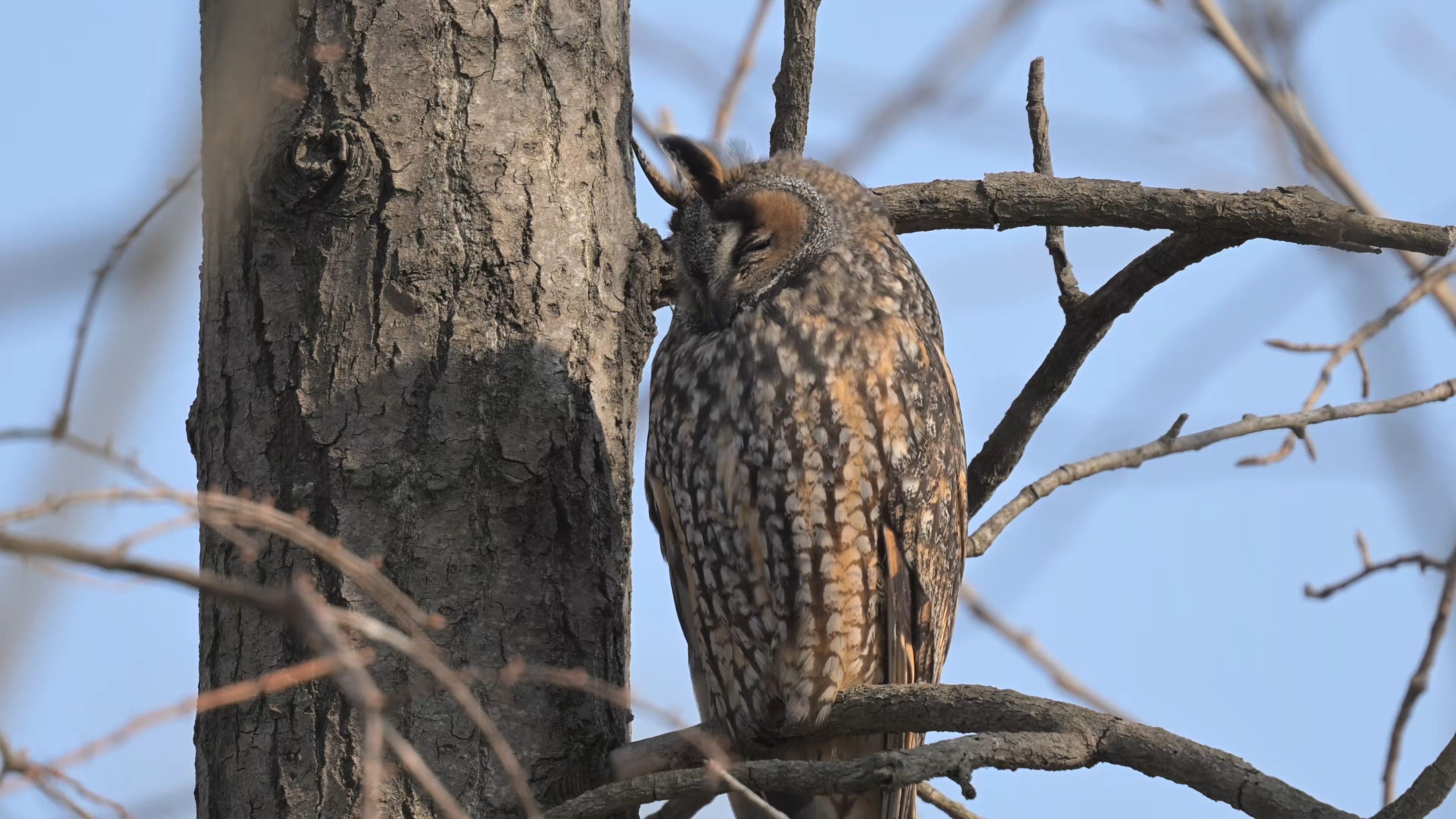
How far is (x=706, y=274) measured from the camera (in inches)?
114

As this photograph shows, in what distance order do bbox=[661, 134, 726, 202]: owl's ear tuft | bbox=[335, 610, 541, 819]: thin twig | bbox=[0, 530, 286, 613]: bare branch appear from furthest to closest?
bbox=[661, 134, 726, 202]: owl's ear tuft < bbox=[335, 610, 541, 819]: thin twig < bbox=[0, 530, 286, 613]: bare branch

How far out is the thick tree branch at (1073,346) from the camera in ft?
8.27

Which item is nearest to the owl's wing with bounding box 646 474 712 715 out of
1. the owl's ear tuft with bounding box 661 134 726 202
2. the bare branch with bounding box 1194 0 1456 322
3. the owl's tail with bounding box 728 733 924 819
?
the owl's tail with bounding box 728 733 924 819

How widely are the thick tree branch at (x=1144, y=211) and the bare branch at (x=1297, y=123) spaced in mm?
272

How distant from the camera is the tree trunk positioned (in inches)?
83.1

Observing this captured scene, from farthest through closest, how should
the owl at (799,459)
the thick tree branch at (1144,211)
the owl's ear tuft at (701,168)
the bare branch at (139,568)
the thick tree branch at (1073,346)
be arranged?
the owl's ear tuft at (701,168) < the owl at (799,459) < the thick tree branch at (1073,346) < the thick tree branch at (1144,211) < the bare branch at (139,568)

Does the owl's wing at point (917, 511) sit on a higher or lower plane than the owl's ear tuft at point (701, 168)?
lower

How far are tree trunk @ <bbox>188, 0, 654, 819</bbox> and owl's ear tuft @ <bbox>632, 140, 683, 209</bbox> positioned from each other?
1.78 ft

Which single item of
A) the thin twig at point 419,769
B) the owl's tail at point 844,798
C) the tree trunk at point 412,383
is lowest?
the thin twig at point 419,769

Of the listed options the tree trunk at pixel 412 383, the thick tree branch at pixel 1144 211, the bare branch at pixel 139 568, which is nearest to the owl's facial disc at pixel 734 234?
the thick tree branch at pixel 1144 211

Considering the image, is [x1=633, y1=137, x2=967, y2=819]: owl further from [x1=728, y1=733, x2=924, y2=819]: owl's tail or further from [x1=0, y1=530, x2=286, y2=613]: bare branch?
[x1=0, y1=530, x2=286, y2=613]: bare branch

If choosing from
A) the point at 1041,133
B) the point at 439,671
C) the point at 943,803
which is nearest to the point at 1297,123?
the point at 1041,133

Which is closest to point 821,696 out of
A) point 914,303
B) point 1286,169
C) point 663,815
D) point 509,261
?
point 663,815

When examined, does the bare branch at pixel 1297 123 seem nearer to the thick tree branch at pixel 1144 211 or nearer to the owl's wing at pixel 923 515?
the thick tree branch at pixel 1144 211
